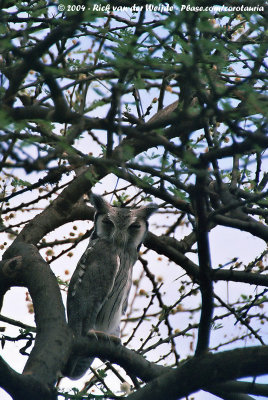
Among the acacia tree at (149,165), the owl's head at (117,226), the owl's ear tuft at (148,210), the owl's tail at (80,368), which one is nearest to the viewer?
the acacia tree at (149,165)

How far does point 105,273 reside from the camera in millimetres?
4852

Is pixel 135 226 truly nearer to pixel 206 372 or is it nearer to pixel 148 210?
pixel 148 210

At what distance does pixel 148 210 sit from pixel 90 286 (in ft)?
3.12

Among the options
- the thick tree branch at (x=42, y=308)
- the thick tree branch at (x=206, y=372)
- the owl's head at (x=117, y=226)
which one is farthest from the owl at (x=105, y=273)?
the thick tree branch at (x=206, y=372)

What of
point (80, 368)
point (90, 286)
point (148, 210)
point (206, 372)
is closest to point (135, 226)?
point (148, 210)

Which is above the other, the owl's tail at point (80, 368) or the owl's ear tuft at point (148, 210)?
the owl's ear tuft at point (148, 210)

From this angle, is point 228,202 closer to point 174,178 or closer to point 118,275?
point 174,178

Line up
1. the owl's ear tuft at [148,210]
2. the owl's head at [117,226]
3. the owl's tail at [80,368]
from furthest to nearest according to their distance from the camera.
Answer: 1. the owl's ear tuft at [148,210]
2. the owl's head at [117,226]
3. the owl's tail at [80,368]

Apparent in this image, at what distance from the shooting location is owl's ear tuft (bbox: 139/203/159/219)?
17.4ft

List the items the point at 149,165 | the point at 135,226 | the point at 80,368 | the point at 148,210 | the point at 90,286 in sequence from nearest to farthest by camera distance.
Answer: the point at 149,165
the point at 80,368
the point at 90,286
the point at 135,226
the point at 148,210

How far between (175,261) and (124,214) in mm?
880

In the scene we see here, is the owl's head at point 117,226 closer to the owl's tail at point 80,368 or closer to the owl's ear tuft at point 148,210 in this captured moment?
the owl's ear tuft at point 148,210

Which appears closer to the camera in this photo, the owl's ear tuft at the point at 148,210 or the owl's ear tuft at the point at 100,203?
the owl's ear tuft at the point at 100,203

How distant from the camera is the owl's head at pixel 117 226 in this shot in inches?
201
